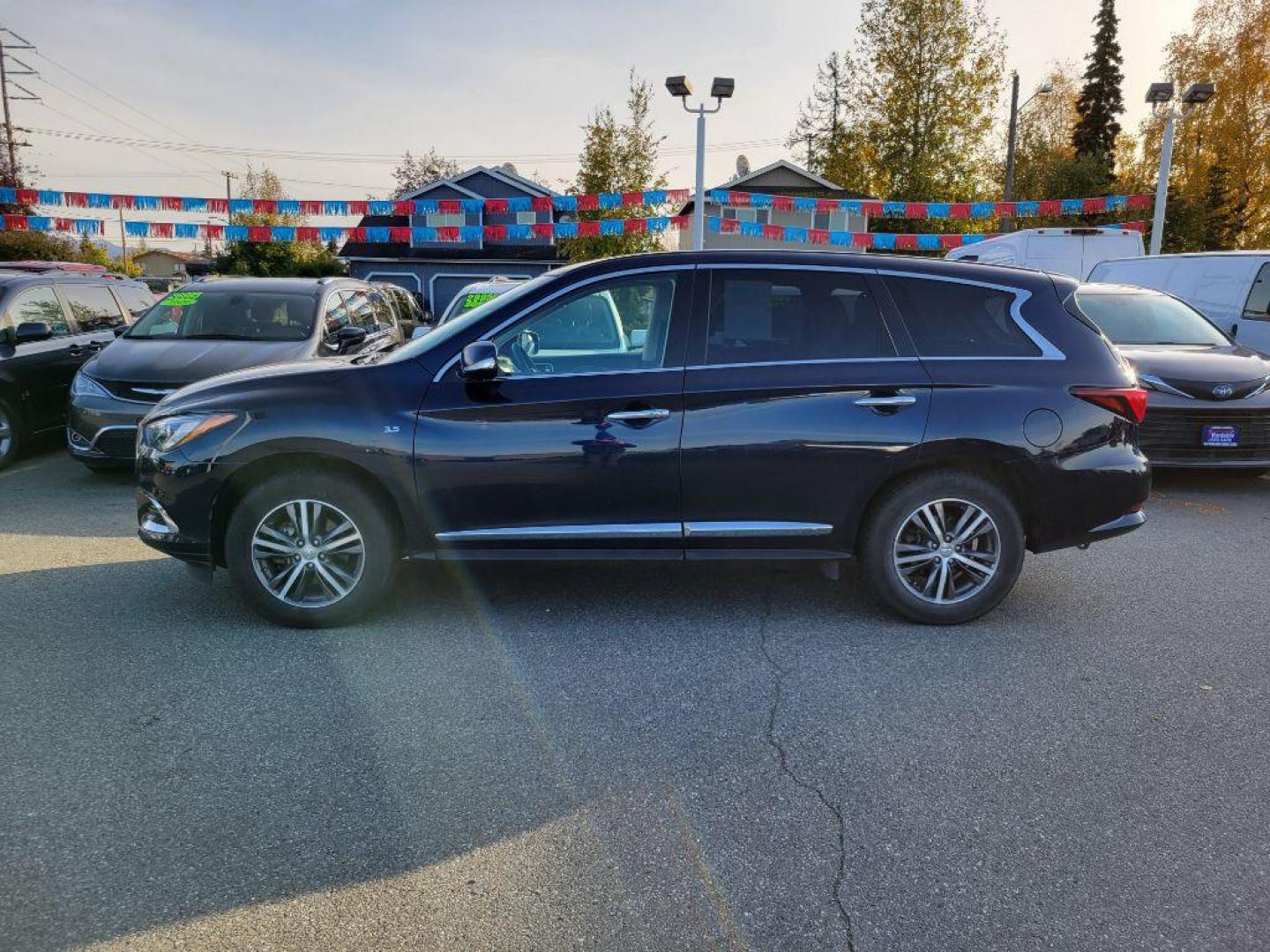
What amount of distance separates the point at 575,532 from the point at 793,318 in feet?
4.94

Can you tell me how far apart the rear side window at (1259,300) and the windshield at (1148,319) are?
61.3 inches

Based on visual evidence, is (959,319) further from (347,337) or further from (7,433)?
(7,433)

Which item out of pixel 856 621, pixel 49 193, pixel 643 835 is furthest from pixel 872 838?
pixel 49 193

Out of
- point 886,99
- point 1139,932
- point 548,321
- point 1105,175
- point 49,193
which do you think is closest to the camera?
point 1139,932

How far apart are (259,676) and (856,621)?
9.40 feet

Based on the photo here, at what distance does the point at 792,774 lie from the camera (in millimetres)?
3184

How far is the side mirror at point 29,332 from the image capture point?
856cm

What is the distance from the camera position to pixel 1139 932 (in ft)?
7.95

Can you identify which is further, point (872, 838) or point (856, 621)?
point (856, 621)

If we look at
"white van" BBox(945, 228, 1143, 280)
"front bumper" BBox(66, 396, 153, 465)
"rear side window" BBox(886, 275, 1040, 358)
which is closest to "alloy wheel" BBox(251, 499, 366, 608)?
"rear side window" BBox(886, 275, 1040, 358)

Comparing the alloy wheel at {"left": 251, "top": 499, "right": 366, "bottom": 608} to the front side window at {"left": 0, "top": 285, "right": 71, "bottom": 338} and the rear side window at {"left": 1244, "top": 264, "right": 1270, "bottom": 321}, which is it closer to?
the front side window at {"left": 0, "top": 285, "right": 71, "bottom": 338}

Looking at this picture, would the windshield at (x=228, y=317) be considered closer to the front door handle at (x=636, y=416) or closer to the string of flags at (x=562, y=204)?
the front door handle at (x=636, y=416)

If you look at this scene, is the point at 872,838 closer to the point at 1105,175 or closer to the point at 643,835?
the point at 643,835

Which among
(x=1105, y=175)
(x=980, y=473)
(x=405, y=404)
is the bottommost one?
(x=980, y=473)
